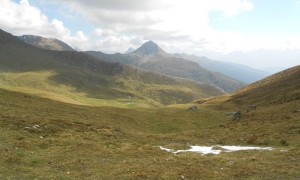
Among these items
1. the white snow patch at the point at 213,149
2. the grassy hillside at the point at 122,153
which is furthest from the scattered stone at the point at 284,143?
the white snow patch at the point at 213,149

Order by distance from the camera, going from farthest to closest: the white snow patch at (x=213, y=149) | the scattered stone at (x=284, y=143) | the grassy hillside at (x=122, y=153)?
the scattered stone at (x=284, y=143), the white snow patch at (x=213, y=149), the grassy hillside at (x=122, y=153)

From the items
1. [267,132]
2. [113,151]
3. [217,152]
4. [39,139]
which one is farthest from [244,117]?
[39,139]

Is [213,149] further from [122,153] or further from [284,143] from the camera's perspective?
[122,153]

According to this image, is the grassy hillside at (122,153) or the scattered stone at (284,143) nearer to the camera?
the grassy hillside at (122,153)

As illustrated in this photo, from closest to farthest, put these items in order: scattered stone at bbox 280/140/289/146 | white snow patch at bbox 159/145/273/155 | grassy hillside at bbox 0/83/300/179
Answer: grassy hillside at bbox 0/83/300/179 < white snow patch at bbox 159/145/273/155 < scattered stone at bbox 280/140/289/146

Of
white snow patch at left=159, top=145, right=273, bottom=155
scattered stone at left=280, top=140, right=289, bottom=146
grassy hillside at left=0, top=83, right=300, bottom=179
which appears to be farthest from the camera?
scattered stone at left=280, top=140, right=289, bottom=146

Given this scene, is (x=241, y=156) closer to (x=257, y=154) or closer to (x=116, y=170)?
(x=257, y=154)

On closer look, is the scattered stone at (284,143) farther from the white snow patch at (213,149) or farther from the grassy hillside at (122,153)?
the white snow patch at (213,149)

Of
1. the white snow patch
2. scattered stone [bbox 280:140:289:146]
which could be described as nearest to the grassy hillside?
scattered stone [bbox 280:140:289:146]

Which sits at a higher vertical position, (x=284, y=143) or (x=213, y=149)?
(x=284, y=143)

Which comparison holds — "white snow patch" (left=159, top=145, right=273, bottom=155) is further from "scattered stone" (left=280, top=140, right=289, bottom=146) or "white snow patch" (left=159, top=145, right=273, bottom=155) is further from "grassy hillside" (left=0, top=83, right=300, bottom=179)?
"scattered stone" (left=280, top=140, right=289, bottom=146)

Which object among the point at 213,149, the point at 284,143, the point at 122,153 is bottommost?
the point at 213,149

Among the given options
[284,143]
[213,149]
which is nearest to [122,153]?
[213,149]

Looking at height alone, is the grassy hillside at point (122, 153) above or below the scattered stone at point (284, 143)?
below
